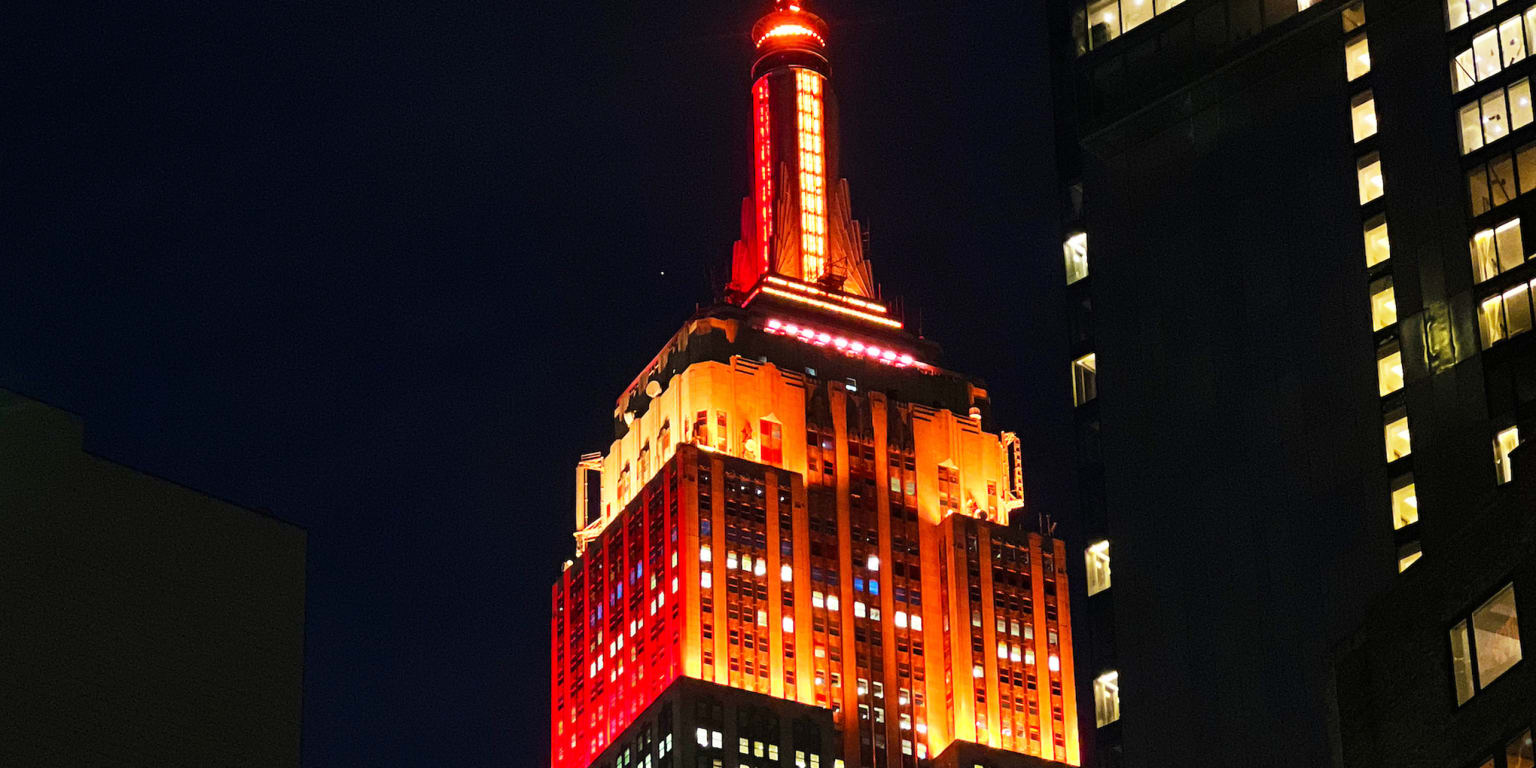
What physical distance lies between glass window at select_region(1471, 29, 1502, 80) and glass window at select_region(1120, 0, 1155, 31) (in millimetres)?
18227

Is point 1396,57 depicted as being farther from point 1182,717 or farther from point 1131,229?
point 1182,717

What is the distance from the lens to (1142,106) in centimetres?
14350

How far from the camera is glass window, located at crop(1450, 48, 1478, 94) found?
437ft

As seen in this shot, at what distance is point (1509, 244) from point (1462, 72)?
10.5 m

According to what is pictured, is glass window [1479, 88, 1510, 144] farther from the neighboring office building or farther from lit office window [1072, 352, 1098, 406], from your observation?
the neighboring office building

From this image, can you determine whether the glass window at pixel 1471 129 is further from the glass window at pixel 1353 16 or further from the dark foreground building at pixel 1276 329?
the glass window at pixel 1353 16

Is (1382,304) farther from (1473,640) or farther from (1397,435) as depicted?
(1473,640)

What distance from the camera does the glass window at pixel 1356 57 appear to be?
138875 millimetres

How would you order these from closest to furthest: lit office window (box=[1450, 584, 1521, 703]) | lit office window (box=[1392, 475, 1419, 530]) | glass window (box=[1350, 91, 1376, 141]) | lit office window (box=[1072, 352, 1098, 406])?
lit office window (box=[1450, 584, 1521, 703]) < lit office window (box=[1392, 475, 1419, 530]) < glass window (box=[1350, 91, 1376, 141]) < lit office window (box=[1072, 352, 1098, 406])

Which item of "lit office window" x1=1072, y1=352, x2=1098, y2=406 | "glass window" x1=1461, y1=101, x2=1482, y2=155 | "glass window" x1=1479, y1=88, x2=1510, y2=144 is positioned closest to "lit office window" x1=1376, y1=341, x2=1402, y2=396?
"glass window" x1=1461, y1=101, x2=1482, y2=155

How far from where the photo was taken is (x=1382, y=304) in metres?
133

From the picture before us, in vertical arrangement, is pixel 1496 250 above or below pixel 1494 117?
below

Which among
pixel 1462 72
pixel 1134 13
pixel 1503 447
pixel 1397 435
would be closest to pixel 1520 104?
pixel 1462 72

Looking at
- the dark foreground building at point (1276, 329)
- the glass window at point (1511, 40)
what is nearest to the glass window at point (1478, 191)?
the dark foreground building at point (1276, 329)
